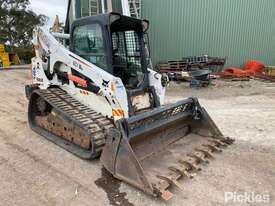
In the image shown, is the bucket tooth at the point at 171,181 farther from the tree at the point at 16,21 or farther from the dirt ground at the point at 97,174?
the tree at the point at 16,21

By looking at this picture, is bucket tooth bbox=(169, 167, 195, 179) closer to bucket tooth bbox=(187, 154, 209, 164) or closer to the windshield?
bucket tooth bbox=(187, 154, 209, 164)

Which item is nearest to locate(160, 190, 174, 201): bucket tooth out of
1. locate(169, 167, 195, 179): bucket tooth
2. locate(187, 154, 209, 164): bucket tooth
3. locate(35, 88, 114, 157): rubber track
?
locate(169, 167, 195, 179): bucket tooth

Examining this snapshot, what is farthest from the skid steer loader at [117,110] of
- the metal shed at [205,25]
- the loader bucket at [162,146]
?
the metal shed at [205,25]

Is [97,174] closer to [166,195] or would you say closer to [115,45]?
[166,195]

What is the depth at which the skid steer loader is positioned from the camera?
12.3ft

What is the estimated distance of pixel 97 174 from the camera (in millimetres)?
4039

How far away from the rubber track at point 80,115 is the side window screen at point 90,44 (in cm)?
78

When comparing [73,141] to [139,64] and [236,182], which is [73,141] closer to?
[139,64]

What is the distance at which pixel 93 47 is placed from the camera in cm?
494

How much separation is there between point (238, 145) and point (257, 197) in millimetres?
1759

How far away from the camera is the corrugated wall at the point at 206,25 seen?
16.0m

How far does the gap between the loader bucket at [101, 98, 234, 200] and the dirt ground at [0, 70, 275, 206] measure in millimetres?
162

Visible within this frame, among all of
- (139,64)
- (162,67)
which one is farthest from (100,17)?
(162,67)

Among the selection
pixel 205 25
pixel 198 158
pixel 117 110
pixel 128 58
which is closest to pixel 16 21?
pixel 205 25
